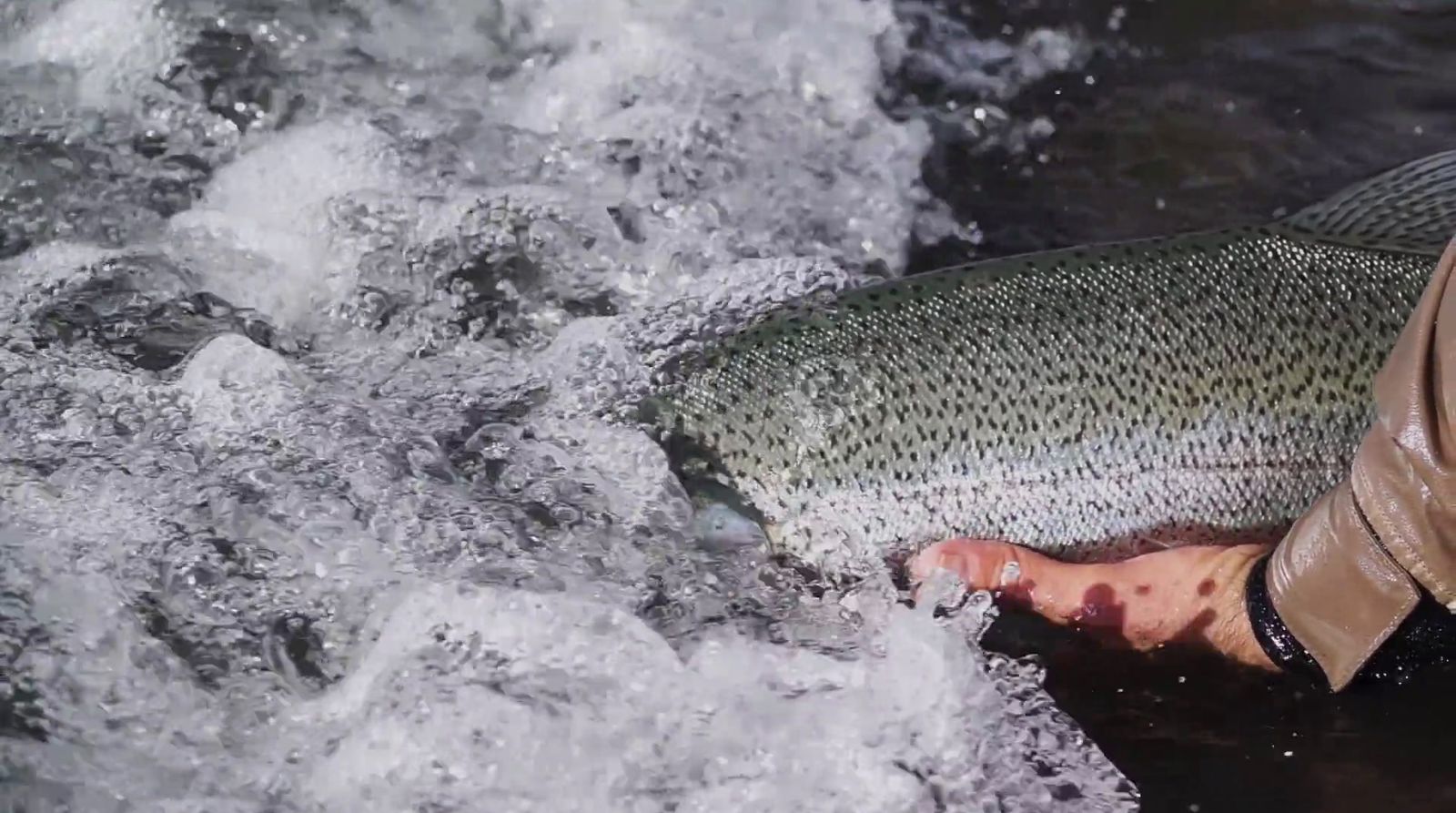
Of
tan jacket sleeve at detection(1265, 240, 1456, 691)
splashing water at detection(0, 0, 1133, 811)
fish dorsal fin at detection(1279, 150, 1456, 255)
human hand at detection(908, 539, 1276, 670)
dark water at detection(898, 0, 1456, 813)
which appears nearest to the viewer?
tan jacket sleeve at detection(1265, 240, 1456, 691)

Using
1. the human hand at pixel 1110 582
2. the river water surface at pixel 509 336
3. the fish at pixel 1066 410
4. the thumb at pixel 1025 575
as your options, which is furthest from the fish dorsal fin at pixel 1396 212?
the river water surface at pixel 509 336

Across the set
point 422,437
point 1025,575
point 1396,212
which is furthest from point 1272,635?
point 422,437

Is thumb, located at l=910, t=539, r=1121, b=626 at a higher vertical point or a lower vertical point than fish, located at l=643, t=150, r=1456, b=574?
lower

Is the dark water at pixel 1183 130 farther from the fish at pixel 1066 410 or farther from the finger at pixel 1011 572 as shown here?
the fish at pixel 1066 410

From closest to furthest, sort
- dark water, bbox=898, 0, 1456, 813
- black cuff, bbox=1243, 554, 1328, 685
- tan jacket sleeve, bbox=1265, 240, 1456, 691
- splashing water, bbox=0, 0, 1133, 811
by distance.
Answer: tan jacket sleeve, bbox=1265, 240, 1456, 691 → splashing water, bbox=0, 0, 1133, 811 → black cuff, bbox=1243, 554, 1328, 685 → dark water, bbox=898, 0, 1456, 813

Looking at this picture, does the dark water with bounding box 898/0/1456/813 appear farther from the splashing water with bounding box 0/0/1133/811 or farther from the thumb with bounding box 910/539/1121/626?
the splashing water with bounding box 0/0/1133/811

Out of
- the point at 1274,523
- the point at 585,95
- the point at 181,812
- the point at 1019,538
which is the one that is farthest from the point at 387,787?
the point at 585,95

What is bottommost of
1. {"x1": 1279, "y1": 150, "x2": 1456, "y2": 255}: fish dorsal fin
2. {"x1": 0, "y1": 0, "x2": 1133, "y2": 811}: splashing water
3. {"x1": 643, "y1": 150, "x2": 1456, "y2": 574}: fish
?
{"x1": 0, "y1": 0, "x2": 1133, "y2": 811}: splashing water

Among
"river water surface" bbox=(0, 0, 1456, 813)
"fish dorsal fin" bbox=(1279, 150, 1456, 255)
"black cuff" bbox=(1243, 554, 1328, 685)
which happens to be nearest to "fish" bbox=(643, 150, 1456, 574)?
"fish dorsal fin" bbox=(1279, 150, 1456, 255)
